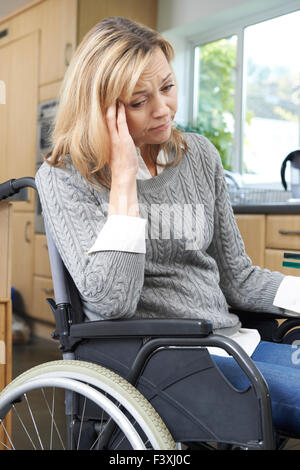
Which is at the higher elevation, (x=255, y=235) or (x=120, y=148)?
(x=120, y=148)

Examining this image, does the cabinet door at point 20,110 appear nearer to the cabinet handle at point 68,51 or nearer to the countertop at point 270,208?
the cabinet handle at point 68,51

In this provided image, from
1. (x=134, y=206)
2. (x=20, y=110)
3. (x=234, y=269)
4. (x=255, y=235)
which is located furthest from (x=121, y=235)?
(x=20, y=110)

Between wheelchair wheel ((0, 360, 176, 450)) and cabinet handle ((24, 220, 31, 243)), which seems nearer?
wheelchair wheel ((0, 360, 176, 450))

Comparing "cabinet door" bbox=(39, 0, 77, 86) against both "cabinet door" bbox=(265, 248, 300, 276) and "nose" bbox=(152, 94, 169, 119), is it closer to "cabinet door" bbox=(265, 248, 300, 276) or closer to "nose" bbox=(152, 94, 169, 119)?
"cabinet door" bbox=(265, 248, 300, 276)

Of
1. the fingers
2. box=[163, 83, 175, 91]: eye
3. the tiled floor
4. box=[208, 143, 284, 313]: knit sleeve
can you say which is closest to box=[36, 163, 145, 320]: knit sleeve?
the fingers

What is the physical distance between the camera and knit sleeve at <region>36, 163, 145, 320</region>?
983 millimetres

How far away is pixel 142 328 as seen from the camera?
2.99 feet

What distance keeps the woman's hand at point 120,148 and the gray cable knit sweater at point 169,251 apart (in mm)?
80

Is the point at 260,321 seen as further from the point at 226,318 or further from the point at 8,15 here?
the point at 8,15

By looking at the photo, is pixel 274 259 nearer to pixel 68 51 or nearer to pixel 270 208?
pixel 270 208

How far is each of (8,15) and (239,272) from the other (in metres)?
3.90

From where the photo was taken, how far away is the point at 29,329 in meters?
4.08

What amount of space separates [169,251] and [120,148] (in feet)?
0.81

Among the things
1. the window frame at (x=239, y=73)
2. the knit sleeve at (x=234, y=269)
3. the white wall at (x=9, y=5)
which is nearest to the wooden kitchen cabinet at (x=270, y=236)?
the window frame at (x=239, y=73)
